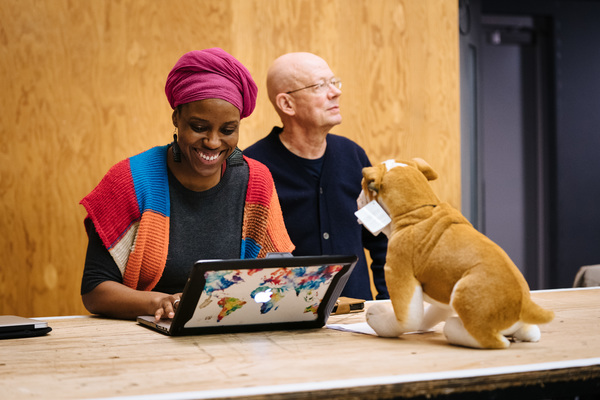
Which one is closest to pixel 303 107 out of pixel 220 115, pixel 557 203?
pixel 220 115

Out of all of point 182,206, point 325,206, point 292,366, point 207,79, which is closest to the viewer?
point 292,366

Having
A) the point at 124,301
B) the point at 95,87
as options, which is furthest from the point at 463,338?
the point at 95,87

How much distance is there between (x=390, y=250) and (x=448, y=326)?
18 centimetres

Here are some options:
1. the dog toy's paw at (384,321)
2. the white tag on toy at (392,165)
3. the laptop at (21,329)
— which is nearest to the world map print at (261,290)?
the dog toy's paw at (384,321)

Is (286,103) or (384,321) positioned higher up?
(286,103)

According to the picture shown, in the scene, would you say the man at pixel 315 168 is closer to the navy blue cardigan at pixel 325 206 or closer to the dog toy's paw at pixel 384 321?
the navy blue cardigan at pixel 325 206

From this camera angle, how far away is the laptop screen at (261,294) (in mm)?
1333

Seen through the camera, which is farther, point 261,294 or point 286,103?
point 286,103

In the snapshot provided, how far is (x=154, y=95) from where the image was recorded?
301 centimetres

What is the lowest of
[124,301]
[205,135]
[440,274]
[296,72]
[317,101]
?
[124,301]

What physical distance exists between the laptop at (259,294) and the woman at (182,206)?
281 mm

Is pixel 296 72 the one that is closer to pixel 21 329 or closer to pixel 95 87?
pixel 95 87

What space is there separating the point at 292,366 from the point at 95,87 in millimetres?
2146

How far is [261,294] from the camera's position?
139 cm
